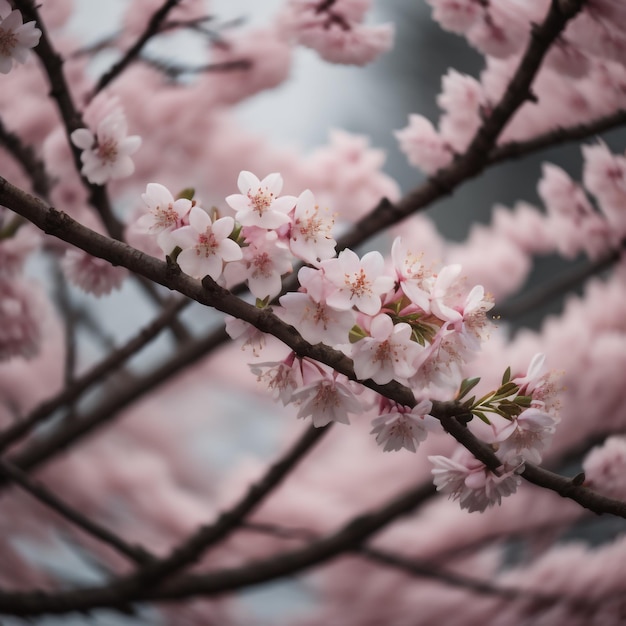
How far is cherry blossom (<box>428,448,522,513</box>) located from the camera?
40cm

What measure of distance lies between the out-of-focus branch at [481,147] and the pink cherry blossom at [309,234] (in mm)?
215

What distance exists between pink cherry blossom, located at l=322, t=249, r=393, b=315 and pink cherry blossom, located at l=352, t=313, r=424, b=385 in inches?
0.4

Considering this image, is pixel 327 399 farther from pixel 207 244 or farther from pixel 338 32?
pixel 338 32

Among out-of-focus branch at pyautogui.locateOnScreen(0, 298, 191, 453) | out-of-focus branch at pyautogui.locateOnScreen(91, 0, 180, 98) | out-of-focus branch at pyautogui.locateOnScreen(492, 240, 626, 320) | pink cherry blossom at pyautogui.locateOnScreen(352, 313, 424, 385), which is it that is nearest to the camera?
pink cherry blossom at pyautogui.locateOnScreen(352, 313, 424, 385)

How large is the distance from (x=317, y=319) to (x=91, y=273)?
0.25 metres

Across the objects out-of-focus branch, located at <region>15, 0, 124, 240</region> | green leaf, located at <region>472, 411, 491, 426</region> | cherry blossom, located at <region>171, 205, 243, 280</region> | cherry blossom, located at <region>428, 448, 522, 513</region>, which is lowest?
cherry blossom, located at <region>428, 448, 522, 513</region>

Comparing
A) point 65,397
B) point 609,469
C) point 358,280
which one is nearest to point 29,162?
point 65,397

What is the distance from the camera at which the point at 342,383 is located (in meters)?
0.39

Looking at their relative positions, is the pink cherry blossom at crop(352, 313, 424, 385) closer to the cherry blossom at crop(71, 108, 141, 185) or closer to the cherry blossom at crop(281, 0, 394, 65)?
the cherry blossom at crop(71, 108, 141, 185)

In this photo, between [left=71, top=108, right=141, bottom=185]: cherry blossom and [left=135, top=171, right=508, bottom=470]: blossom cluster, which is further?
[left=71, top=108, right=141, bottom=185]: cherry blossom

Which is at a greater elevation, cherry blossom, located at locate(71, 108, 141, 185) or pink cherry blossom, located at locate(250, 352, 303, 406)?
cherry blossom, located at locate(71, 108, 141, 185)

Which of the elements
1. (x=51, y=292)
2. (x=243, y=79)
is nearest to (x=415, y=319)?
(x=243, y=79)

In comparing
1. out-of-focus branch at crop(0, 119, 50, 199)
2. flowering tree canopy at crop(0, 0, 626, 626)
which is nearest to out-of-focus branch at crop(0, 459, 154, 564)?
flowering tree canopy at crop(0, 0, 626, 626)

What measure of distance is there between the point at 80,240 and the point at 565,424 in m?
0.87
